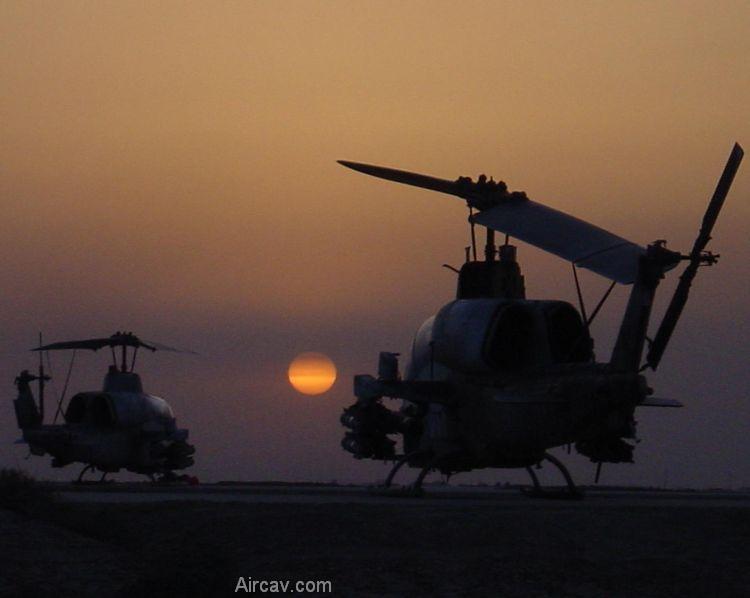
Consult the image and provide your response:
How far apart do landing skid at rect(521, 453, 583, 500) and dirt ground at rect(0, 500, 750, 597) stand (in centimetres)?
546

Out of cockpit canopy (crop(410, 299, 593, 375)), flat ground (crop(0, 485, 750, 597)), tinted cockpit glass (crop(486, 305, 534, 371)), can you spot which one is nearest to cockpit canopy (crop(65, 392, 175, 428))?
cockpit canopy (crop(410, 299, 593, 375))

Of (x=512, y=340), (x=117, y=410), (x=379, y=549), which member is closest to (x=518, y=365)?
(x=512, y=340)

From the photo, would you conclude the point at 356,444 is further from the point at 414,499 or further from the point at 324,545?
the point at 324,545

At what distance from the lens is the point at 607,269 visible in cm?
3011

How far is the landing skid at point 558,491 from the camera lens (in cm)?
3319

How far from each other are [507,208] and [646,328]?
6.29m

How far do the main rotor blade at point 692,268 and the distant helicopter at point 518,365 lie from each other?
2 centimetres

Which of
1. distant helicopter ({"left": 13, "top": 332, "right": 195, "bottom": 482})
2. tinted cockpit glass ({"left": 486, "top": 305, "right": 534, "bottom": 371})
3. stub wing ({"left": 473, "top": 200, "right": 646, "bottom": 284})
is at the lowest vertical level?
distant helicopter ({"left": 13, "top": 332, "right": 195, "bottom": 482})

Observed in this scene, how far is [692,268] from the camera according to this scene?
30.1 metres

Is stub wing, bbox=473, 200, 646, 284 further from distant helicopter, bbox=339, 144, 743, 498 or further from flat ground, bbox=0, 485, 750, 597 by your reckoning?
flat ground, bbox=0, 485, 750, 597

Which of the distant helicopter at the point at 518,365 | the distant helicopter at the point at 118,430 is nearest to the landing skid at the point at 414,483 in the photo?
the distant helicopter at the point at 518,365

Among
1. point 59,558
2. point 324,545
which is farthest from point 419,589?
point 59,558

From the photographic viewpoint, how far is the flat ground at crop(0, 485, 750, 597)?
21359 mm

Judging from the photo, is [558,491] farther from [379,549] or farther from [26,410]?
[26,410]
